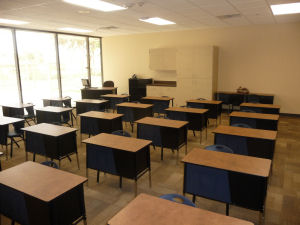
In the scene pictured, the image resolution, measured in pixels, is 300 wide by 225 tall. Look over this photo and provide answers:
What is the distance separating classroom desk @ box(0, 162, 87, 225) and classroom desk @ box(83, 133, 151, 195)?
A: 95 cm

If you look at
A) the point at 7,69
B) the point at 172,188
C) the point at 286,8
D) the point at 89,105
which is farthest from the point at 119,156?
the point at 7,69

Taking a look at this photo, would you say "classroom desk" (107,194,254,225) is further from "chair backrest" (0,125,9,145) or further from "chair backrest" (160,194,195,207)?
"chair backrest" (0,125,9,145)

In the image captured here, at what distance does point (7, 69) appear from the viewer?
27.6 ft

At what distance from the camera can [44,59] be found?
980 centimetres

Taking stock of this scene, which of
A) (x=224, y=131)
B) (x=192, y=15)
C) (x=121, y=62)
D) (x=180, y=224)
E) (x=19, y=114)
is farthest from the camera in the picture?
(x=121, y=62)

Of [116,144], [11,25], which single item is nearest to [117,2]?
[116,144]

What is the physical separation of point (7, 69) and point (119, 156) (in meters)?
6.87

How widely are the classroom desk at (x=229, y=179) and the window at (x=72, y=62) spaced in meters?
8.67

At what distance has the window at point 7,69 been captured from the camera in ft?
27.0

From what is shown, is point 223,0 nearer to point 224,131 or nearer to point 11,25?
point 224,131

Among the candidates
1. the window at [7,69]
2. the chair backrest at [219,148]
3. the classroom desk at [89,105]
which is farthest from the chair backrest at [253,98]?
the window at [7,69]

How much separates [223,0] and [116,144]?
3.53 m

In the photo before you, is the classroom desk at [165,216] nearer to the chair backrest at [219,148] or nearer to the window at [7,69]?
the chair backrest at [219,148]

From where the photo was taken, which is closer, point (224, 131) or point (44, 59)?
point (224, 131)
